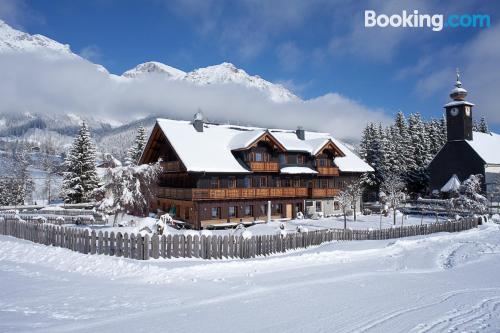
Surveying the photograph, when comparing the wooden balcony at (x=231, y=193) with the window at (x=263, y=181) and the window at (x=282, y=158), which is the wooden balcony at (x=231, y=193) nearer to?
the window at (x=263, y=181)

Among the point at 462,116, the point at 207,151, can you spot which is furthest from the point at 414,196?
the point at 207,151

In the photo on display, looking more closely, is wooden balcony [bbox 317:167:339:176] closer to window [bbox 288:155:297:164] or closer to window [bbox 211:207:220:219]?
window [bbox 288:155:297:164]

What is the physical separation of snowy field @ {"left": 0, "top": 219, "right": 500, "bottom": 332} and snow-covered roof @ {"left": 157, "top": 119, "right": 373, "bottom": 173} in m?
20.0

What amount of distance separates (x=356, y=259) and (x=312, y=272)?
169 inches

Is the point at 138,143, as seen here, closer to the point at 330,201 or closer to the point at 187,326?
the point at 330,201

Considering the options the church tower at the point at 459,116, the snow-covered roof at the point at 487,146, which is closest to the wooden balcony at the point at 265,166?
the snow-covered roof at the point at 487,146

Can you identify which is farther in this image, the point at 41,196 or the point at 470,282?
the point at 41,196

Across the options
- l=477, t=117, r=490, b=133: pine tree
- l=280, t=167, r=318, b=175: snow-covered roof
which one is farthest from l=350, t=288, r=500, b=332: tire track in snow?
l=477, t=117, r=490, b=133: pine tree

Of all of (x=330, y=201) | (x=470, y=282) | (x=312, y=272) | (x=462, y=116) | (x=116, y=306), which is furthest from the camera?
(x=462, y=116)

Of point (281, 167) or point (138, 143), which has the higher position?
point (138, 143)

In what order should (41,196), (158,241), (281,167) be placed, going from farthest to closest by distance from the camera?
(41,196), (281,167), (158,241)

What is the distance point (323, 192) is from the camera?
148 feet

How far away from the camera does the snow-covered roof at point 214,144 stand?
3678 centimetres

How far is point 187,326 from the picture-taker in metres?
8.44
